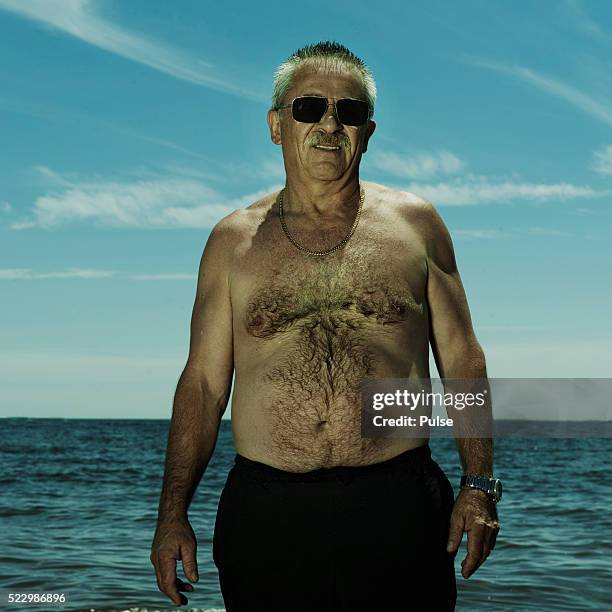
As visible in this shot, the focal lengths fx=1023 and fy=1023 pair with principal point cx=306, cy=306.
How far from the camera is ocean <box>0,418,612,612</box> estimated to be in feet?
29.8

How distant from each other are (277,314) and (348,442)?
0.51 meters

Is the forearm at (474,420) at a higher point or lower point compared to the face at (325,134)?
lower

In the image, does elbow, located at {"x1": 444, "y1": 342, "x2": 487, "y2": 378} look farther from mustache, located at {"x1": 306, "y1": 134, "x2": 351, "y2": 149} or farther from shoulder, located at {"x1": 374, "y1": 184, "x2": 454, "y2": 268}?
mustache, located at {"x1": 306, "y1": 134, "x2": 351, "y2": 149}

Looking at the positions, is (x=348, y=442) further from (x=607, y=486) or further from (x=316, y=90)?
(x=607, y=486)

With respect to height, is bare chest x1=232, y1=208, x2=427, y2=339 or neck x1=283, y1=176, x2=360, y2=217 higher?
neck x1=283, y1=176, x2=360, y2=217

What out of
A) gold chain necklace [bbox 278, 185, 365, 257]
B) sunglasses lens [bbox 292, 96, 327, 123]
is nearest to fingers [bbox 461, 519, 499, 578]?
gold chain necklace [bbox 278, 185, 365, 257]

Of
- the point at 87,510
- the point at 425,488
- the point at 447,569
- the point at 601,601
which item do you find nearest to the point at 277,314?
the point at 425,488

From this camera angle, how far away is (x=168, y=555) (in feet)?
10.7

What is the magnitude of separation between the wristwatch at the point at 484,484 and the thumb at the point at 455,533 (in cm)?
11

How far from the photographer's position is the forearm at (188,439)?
3.42 m

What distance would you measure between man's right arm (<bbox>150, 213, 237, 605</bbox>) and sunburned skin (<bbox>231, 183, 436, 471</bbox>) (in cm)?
7

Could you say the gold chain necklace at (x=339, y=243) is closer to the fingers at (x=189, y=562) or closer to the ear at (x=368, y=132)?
the ear at (x=368, y=132)

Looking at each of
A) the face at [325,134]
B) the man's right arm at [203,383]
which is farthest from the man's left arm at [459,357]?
the man's right arm at [203,383]

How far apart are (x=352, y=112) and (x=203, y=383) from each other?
3.49 feet
